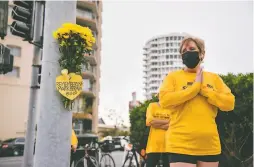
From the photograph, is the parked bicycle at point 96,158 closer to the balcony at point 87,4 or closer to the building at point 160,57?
the balcony at point 87,4

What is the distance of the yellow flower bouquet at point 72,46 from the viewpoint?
3.58 m

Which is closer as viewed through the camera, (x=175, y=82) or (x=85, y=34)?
(x=175, y=82)

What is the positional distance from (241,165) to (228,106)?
3727 millimetres

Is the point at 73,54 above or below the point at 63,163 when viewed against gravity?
above

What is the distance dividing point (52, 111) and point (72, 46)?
0.72 metres

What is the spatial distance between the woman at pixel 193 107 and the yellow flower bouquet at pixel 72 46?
3.60 ft

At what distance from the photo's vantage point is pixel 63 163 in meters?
3.55

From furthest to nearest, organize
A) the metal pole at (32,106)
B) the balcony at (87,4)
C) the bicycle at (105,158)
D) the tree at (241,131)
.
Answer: the balcony at (87,4) < the bicycle at (105,158) < the tree at (241,131) < the metal pole at (32,106)

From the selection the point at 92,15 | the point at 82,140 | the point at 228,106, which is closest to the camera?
the point at 228,106

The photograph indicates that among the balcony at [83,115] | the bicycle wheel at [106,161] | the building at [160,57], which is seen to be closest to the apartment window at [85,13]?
the balcony at [83,115]

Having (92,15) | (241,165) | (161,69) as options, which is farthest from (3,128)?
(161,69)

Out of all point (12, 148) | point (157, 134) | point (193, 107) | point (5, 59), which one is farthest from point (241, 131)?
point (12, 148)

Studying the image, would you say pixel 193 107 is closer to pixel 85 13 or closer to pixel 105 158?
pixel 105 158

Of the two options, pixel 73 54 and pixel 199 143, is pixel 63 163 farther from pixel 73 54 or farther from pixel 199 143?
pixel 199 143
